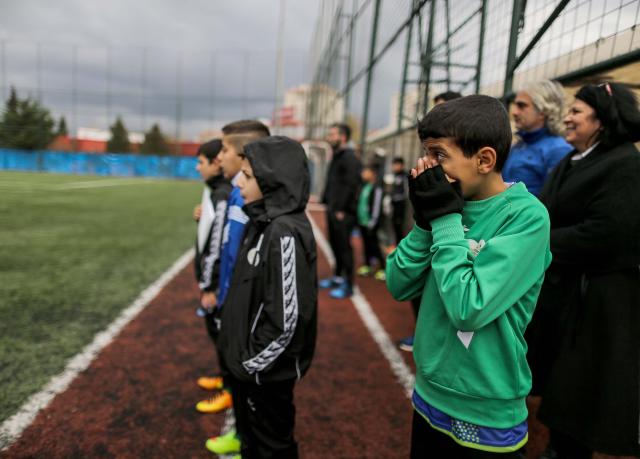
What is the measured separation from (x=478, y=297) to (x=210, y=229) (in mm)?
1833

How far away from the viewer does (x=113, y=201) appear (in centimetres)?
1538

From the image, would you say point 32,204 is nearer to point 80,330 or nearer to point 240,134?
point 80,330

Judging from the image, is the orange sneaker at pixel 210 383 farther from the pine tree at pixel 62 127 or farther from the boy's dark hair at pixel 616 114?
the pine tree at pixel 62 127

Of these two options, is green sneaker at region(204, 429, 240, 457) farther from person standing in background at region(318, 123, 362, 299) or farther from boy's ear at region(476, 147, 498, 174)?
person standing in background at region(318, 123, 362, 299)

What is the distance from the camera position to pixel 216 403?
8.89 ft

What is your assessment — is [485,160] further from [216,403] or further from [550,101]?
[216,403]

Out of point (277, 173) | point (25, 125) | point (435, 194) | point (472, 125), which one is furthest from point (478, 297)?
point (25, 125)

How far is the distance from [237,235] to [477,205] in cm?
132

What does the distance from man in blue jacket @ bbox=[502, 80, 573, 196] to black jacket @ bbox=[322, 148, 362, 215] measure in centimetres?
269

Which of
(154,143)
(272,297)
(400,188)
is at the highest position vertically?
(154,143)

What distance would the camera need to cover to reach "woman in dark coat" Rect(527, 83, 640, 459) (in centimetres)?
183

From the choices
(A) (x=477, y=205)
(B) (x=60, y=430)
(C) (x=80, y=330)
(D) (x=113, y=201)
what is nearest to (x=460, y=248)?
(A) (x=477, y=205)

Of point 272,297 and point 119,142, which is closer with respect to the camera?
point 272,297

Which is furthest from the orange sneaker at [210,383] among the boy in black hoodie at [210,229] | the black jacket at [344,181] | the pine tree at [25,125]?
the pine tree at [25,125]
